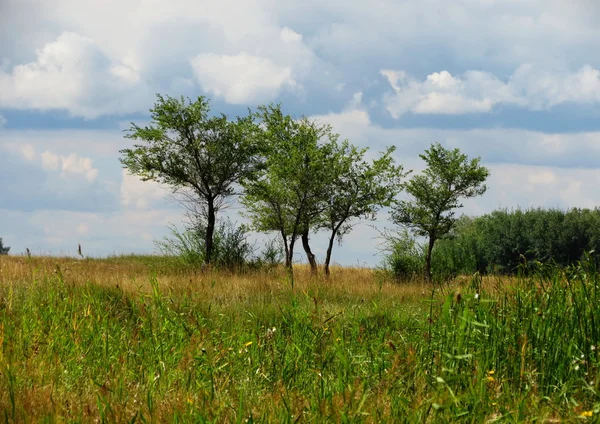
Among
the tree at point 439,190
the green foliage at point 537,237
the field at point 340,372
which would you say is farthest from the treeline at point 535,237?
the field at point 340,372

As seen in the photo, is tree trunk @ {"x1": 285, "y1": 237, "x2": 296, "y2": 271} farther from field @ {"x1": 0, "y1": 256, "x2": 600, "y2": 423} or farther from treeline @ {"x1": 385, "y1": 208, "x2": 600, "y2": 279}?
field @ {"x1": 0, "y1": 256, "x2": 600, "y2": 423}

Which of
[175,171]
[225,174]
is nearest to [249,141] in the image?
[225,174]

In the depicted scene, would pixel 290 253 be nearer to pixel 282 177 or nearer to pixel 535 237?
pixel 282 177

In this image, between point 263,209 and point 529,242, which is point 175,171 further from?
point 529,242

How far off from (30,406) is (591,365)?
4.19 m

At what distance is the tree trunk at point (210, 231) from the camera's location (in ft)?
72.4

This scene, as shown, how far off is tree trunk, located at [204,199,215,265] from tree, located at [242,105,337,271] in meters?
1.86

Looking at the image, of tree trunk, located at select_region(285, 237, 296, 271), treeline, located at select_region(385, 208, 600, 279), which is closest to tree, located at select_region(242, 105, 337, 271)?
tree trunk, located at select_region(285, 237, 296, 271)

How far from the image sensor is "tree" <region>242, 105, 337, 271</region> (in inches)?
923

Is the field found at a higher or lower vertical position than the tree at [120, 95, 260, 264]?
lower

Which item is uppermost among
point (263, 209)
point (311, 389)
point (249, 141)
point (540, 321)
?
point (249, 141)

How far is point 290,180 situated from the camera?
23.6 meters

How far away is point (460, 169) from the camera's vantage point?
2438 centimetres

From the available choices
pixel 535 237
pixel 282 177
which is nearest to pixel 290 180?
pixel 282 177
